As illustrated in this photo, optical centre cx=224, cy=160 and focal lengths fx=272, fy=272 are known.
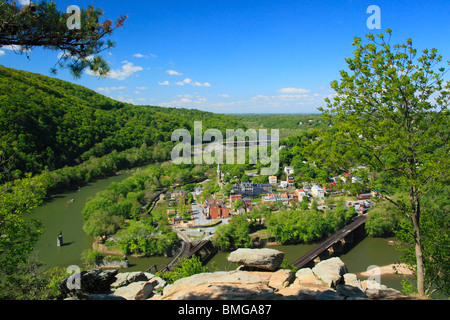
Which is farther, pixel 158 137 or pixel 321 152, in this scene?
pixel 158 137

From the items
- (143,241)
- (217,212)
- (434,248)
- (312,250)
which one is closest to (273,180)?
(217,212)

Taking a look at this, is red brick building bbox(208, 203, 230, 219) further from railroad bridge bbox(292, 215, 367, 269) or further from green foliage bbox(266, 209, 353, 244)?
railroad bridge bbox(292, 215, 367, 269)

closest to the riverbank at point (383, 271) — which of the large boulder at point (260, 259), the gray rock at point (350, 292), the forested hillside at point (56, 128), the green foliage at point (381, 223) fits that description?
the green foliage at point (381, 223)

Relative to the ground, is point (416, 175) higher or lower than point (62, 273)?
higher

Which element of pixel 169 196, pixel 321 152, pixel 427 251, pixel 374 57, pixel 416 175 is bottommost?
pixel 169 196

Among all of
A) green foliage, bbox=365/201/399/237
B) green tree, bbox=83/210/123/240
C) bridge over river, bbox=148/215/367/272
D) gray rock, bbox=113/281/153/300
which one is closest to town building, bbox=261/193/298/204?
bridge over river, bbox=148/215/367/272

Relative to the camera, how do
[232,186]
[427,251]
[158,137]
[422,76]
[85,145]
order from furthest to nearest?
[158,137]
[85,145]
[232,186]
[427,251]
[422,76]
